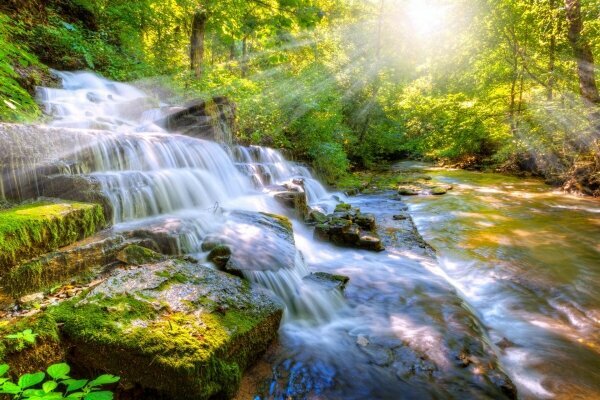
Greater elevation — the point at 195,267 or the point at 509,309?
the point at 195,267

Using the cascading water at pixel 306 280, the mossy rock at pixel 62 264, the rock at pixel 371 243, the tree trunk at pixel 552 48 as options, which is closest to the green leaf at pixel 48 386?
the cascading water at pixel 306 280

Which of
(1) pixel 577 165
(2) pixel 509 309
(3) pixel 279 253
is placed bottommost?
(2) pixel 509 309

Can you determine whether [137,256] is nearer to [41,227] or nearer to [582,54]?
[41,227]

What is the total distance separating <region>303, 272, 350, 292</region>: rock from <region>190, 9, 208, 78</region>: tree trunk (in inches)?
446

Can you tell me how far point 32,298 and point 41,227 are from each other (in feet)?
2.55

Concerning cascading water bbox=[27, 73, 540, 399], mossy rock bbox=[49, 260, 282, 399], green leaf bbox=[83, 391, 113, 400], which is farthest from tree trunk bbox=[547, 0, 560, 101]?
green leaf bbox=[83, 391, 113, 400]

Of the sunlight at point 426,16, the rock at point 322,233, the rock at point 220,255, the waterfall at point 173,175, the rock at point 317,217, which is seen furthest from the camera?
the sunlight at point 426,16

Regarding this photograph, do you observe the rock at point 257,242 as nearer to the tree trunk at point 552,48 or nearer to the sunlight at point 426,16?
the tree trunk at point 552,48

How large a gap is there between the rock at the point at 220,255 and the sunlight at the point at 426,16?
16348 millimetres

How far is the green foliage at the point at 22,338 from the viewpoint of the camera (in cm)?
203

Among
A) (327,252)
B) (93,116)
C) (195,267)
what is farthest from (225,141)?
(195,267)

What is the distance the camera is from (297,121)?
13570mm

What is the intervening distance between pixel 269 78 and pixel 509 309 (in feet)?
48.7

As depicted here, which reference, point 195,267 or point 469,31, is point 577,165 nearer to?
point 469,31
